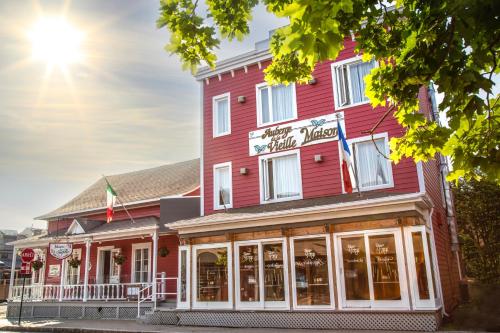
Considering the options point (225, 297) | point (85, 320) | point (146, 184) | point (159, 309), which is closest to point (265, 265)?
point (225, 297)

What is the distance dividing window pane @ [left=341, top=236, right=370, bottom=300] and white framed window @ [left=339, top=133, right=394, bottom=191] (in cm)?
202

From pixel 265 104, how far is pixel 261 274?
6.70m

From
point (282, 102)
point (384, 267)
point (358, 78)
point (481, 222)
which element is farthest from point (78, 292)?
point (481, 222)

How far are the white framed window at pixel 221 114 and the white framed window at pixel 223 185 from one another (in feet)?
4.60

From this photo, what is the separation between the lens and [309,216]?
1306 centimetres

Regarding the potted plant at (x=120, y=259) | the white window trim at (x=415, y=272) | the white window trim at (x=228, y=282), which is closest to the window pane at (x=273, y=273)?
the white window trim at (x=228, y=282)

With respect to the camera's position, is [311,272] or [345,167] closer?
[345,167]

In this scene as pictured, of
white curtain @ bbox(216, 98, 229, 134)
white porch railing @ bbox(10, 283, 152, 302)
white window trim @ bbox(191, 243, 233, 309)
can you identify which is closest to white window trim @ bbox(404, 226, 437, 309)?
white window trim @ bbox(191, 243, 233, 309)

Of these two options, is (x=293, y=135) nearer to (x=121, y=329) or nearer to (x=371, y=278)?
(x=371, y=278)

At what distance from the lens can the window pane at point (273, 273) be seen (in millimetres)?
13312

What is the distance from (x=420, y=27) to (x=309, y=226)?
29.7ft

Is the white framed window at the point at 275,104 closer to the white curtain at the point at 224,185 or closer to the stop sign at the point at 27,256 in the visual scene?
the white curtain at the point at 224,185

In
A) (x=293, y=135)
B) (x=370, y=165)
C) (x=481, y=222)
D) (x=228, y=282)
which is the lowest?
(x=228, y=282)

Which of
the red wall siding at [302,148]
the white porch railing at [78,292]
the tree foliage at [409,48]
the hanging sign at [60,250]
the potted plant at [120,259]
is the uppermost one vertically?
the red wall siding at [302,148]
